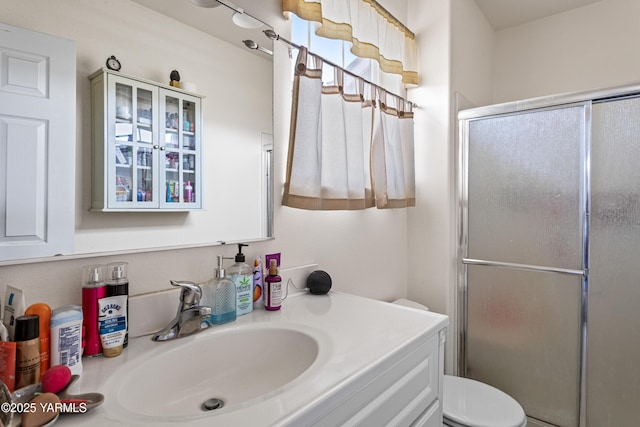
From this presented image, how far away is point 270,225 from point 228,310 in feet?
1.16

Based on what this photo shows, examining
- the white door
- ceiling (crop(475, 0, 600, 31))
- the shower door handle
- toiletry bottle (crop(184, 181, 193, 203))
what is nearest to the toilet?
the shower door handle

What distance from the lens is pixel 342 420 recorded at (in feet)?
2.16

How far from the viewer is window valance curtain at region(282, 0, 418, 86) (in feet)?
4.13

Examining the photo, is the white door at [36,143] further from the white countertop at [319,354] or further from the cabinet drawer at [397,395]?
the cabinet drawer at [397,395]

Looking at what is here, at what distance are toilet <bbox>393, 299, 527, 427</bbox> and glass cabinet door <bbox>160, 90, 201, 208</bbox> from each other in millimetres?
1166

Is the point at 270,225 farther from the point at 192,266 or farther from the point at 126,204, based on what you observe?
the point at 126,204

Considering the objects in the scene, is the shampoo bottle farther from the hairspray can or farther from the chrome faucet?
the hairspray can

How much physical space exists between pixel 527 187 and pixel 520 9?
133cm

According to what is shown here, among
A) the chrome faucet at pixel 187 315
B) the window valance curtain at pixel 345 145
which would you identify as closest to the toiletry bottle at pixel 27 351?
the chrome faucet at pixel 187 315

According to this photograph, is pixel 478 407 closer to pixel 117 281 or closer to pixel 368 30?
pixel 117 281

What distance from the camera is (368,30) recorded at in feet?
5.21

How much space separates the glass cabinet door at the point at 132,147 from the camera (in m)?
0.83

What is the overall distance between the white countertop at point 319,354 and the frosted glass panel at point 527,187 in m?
0.99

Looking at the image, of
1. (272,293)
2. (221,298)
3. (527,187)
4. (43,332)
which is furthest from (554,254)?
(43,332)
